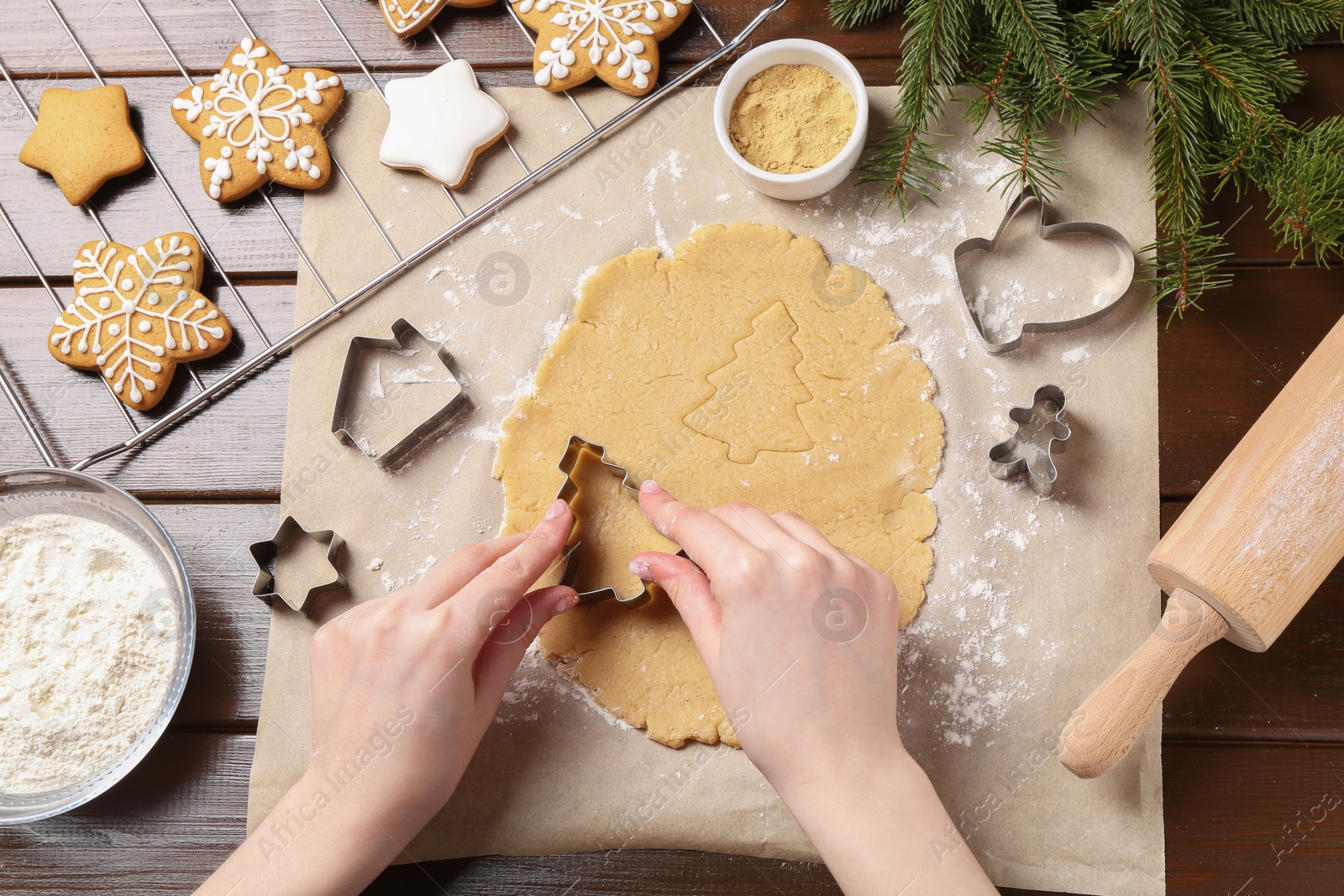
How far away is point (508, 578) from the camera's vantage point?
99 cm

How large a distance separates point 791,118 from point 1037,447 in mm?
547

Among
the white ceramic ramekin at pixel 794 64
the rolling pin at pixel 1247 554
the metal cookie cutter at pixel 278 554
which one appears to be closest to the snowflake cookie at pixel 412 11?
the white ceramic ramekin at pixel 794 64

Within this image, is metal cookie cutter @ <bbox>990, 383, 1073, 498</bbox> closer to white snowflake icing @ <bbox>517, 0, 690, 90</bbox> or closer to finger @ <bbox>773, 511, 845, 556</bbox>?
finger @ <bbox>773, 511, 845, 556</bbox>

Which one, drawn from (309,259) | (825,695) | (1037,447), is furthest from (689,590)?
(309,259)

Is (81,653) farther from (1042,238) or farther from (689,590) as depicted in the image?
(1042,238)

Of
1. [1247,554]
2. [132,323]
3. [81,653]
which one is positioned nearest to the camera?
[1247,554]

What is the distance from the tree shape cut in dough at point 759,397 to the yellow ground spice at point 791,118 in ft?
0.65

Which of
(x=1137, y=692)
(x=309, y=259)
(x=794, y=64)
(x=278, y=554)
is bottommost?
(x=1137, y=692)

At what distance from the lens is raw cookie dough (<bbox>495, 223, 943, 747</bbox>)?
3.64 ft

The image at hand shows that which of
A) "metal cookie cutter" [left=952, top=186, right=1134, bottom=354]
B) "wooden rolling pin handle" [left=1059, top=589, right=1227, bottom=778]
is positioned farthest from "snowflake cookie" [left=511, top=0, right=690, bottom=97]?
"wooden rolling pin handle" [left=1059, top=589, right=1227, bottom=778]

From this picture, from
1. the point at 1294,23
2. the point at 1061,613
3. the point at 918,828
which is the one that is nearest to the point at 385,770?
the point at 918,828

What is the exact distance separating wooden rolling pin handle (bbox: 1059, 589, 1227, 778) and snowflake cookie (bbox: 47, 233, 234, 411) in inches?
48.0

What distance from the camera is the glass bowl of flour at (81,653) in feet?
3.48

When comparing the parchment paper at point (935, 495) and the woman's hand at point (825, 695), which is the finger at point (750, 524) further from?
the parchment paper at point (935, 495)
